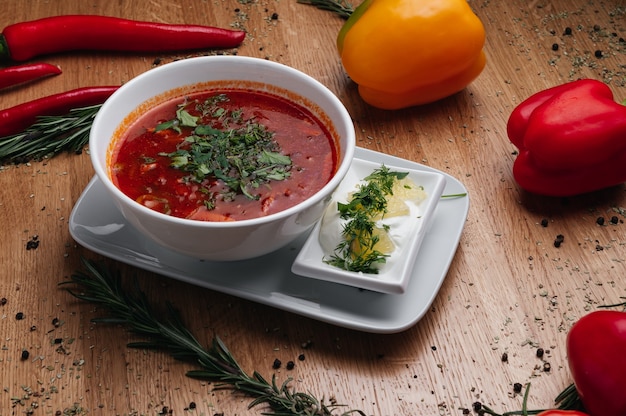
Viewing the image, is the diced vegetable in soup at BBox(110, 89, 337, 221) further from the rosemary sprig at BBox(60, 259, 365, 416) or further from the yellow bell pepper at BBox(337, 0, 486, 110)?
the yellow bell pepper at BBox(337, 0, 486, 110)

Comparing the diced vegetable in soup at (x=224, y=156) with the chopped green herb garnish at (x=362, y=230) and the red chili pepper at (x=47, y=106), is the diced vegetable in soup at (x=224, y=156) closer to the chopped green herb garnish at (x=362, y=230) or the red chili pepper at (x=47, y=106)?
the chopped green herb garnish at (x=362, y=230)

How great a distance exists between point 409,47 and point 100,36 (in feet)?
4.77

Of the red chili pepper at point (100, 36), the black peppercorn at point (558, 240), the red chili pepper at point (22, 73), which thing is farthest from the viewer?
the red chili pepper at point (100, 36)

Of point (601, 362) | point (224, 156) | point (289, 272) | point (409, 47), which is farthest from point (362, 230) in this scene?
point (409, 47)

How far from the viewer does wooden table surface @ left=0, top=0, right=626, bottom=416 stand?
2482 mm

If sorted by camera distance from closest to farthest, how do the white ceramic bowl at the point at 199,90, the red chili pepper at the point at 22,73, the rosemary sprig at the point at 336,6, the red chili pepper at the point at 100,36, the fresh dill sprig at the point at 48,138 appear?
the white ceramic bowl at the point at 199,90
the fresh dill sprig at the point at 48,138
the red chili pepper at the point at 22,73
the red chili pepper at the point at 100,36
the rosemary sprig at the point at 336,6

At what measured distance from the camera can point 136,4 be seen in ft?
13.1

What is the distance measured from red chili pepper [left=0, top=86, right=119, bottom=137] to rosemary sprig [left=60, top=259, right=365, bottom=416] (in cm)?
87

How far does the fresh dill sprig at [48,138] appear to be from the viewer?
10.6ft

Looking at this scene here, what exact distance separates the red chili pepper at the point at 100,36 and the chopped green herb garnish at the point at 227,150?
2.97 feet

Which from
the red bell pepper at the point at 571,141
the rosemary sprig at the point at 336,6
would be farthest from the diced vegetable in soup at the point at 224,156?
the rosemary sprig at the point at 336,6

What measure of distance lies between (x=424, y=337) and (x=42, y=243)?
4.65 feet

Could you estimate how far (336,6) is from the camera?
394 cm

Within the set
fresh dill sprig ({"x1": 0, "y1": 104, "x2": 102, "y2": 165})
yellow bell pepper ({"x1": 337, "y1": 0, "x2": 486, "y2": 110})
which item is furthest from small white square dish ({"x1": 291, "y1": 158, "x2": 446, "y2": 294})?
fresh dill sprig ({"x1": 0, "y1": 104, "x2": 102, "y2": 165})
